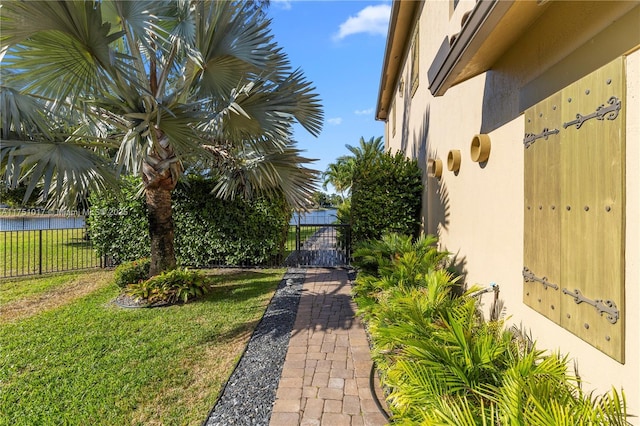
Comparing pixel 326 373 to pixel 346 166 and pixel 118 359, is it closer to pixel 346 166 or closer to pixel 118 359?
pixel 118 359

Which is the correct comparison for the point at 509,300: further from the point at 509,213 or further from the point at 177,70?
the point at 177,70

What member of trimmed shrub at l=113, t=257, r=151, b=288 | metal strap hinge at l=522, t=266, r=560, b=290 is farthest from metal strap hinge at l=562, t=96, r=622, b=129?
trimmed shrub at l=113, t=257, r=151, b=288

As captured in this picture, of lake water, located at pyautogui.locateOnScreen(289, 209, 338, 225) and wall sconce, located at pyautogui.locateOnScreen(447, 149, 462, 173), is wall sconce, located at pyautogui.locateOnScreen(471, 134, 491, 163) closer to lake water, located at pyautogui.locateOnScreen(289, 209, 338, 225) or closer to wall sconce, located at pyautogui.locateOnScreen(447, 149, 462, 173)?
wall sconce, located at pyautogui.locateOnScreen(447, 149, 462, 173)

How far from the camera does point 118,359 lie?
3.99m

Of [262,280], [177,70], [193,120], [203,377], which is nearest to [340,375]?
[203,377]

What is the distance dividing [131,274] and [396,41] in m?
10.0

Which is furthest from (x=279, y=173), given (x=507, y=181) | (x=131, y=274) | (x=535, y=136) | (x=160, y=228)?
(x=535, y=136)

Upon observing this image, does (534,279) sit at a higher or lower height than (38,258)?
higher

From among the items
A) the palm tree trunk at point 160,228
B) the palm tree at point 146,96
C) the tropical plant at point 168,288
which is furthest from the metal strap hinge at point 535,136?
the palm tree trunk at point 160,228

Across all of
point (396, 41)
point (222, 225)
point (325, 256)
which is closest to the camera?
point (222, 225)

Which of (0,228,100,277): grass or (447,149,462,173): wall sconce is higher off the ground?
(447,149,462,173): wall sconce

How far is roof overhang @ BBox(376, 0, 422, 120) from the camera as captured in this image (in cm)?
842

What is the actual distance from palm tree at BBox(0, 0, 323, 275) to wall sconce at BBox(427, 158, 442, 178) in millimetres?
2432

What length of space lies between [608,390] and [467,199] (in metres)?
2.98
